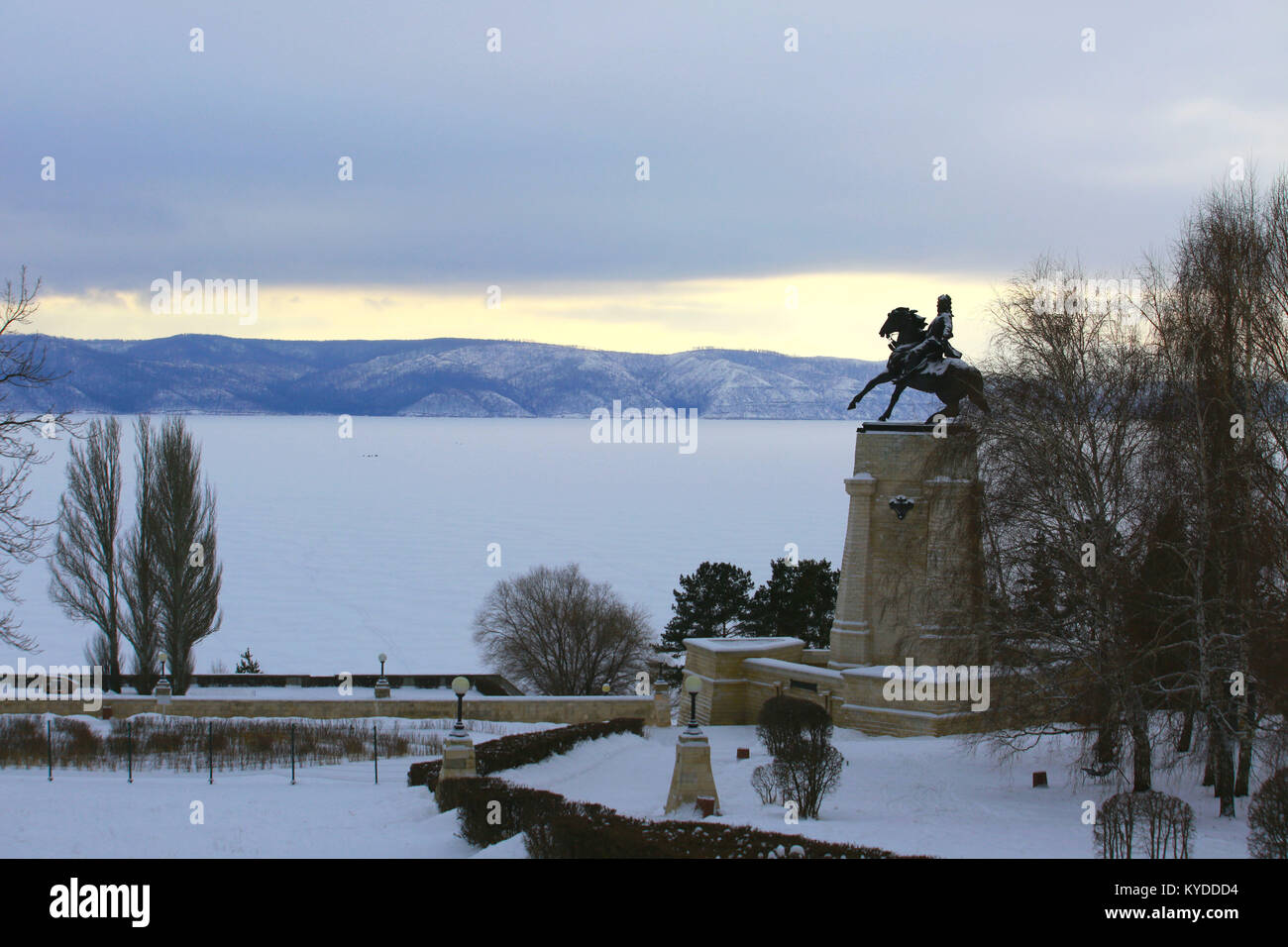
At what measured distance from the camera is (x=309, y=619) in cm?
5456

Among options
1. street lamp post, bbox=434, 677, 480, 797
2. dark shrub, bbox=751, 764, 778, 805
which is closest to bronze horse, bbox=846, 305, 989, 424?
dark shrub, bbox=751, 764, 778, 805

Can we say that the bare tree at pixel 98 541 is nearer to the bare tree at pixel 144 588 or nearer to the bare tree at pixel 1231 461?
the bare tree at pixel 144 588

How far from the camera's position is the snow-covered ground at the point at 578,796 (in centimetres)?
1545

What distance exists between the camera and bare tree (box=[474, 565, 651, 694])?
4147cm

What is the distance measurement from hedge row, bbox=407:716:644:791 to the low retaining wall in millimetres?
3037

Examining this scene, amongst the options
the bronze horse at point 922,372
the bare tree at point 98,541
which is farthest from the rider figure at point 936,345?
the bare tree at point 98,541

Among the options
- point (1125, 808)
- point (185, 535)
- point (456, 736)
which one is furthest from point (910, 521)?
point (185, 535)

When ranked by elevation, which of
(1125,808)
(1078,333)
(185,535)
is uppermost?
(1078,333)

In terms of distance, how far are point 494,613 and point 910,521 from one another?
24332 mm

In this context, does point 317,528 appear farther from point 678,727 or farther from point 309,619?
point 678,727

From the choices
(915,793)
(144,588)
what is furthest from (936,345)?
(144,588)

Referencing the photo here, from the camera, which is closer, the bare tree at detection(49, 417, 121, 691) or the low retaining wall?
the low retaining wall

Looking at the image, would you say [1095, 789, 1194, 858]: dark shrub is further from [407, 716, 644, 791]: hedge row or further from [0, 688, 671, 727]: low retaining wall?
[0, 688, 671, 727]: low retaining wall

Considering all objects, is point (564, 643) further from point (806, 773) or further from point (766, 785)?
point (806, 773)
